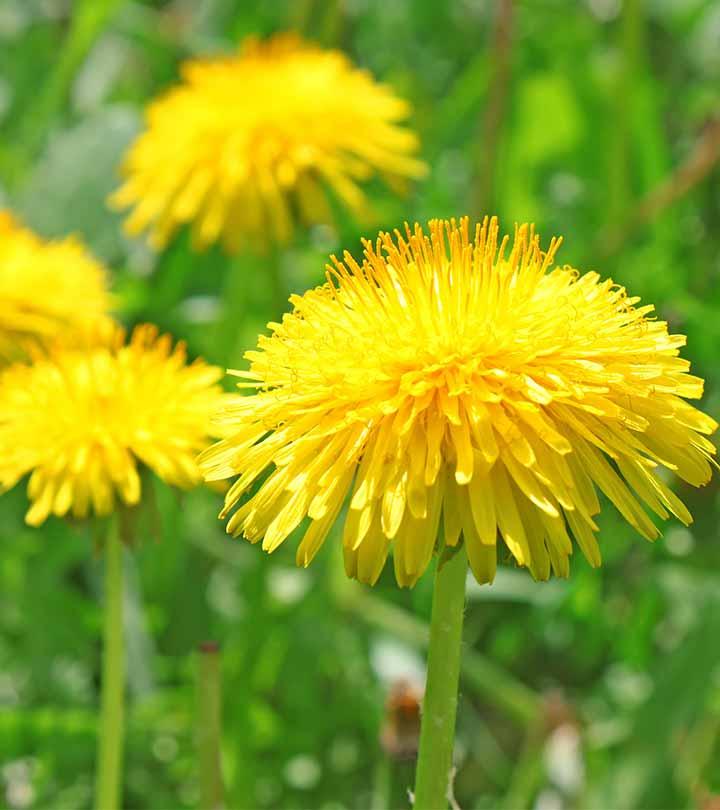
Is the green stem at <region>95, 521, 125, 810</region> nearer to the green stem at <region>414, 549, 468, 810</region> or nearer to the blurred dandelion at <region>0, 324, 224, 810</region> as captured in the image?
the blurred dandelion at <region>0, 324, 224, 810</region>

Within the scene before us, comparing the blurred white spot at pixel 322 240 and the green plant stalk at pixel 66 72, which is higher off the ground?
the green plant stalk at pixel 66 72

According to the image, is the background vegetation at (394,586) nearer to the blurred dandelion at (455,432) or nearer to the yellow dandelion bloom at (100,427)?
the yellow dandelion bloom at (100,427)

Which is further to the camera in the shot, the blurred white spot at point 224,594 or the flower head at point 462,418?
the blurred white spot at point 224,594

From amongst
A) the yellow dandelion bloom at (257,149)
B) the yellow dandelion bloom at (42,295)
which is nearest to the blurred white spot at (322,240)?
the yellow dandelion bloom at (257,149)

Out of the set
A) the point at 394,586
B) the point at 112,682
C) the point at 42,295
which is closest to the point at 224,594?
the point at 394,586

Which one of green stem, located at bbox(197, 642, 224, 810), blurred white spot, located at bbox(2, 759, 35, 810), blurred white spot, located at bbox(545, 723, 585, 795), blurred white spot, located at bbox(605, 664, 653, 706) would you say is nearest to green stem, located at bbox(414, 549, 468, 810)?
green stem, located at bbox(197, 642, 224, 810)

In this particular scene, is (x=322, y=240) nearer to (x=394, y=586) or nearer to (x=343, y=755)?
(x=394, y=586)

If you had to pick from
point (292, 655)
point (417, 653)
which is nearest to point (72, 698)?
point (292, 655)

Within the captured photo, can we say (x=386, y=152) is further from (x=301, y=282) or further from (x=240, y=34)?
(x=240, y=34)
